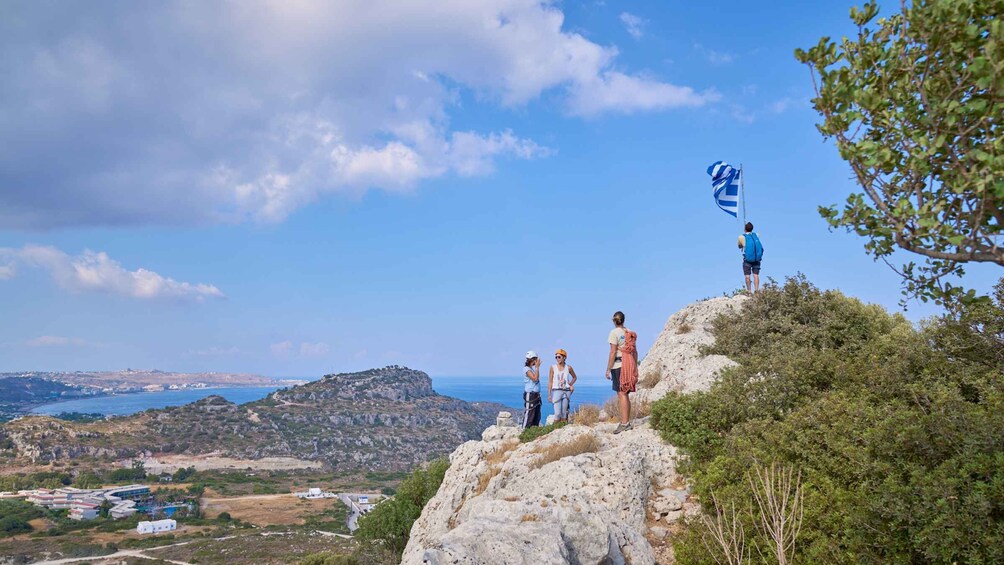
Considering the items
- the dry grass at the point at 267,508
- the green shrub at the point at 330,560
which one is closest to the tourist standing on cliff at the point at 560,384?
the green shrub at the point at 330,560

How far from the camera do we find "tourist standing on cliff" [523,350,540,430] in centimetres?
1590

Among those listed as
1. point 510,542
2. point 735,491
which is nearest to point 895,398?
point 735,491

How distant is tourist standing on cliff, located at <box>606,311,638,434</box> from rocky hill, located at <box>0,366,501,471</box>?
104014mm

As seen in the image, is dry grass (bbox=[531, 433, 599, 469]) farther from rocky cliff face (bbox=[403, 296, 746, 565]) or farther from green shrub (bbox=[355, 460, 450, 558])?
green shrub (bbox=[355, 460, 450, 558])

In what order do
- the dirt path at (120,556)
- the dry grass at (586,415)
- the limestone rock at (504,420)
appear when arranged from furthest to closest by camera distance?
the dirt path at (120,556)
the limestone rock at (504,420)
the dry grass at (586,415)

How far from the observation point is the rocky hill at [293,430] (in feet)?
366

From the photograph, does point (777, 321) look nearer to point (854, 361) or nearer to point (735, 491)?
point (854, 361)

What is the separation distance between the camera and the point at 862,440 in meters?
8.58

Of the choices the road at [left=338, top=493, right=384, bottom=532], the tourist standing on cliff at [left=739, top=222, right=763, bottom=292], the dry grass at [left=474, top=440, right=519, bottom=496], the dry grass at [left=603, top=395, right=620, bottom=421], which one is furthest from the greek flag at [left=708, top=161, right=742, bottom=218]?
the road at [left=338, top=493, right=384, bottom=532]

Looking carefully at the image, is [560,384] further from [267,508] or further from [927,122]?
[267,508]

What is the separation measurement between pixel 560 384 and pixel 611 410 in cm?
153

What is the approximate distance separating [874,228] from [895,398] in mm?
5797

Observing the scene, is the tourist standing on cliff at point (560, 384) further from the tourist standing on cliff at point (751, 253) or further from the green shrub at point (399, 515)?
the green shrub at point (399, 515)

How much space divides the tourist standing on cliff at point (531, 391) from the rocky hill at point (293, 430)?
327 ft
